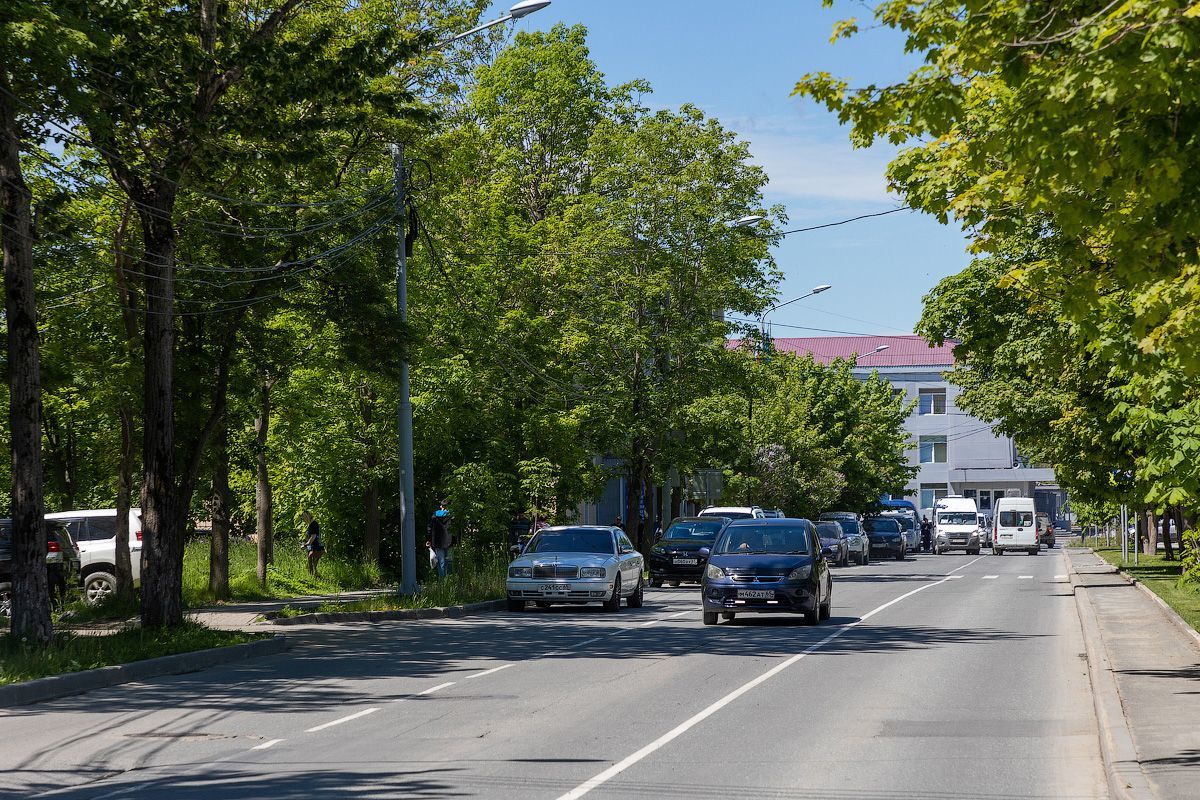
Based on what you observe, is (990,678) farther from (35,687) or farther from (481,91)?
(481,91)

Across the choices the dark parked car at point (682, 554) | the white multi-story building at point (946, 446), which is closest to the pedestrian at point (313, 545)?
the dark parked car at point (682, 554)

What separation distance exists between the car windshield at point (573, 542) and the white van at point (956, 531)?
49.7 metres

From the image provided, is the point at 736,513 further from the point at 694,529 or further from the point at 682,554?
the point at 682,554

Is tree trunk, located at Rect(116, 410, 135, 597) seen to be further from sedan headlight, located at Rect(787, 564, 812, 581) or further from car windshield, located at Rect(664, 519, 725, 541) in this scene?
car windshield, located at Rect(664, 519, 725, 541)

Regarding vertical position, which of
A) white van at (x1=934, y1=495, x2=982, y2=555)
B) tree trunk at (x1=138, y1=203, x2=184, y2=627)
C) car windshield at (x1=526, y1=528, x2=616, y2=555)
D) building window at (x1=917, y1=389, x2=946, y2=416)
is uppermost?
building window at (x1=917, y1=389, x2=946, y2=416)

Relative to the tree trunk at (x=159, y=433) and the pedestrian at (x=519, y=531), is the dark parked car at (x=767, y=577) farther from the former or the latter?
the pedestrian at (x=519, y=531)

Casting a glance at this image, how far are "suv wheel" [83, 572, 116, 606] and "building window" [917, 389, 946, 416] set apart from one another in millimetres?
88255

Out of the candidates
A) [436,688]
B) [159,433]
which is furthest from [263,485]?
[436,688]

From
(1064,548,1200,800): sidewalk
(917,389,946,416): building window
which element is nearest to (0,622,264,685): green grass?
(1064,548,1200,800): sidewalk

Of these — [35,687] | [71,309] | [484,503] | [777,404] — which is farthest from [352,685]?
[777,404]

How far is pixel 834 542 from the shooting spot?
5238 centimetres

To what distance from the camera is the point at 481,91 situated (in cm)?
5291

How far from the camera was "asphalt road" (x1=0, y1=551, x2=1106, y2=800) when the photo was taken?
29.8ft

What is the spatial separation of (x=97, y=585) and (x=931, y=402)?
294 ft
